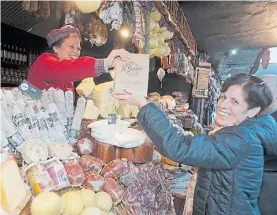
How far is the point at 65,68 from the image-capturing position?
5.33ft

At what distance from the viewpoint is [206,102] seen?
19.3 ft

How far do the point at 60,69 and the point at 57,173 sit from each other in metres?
0.57

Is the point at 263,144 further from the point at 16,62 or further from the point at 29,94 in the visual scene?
the point at 16,62

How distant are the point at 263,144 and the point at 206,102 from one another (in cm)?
440

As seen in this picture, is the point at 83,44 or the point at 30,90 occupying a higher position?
the point at 83,44

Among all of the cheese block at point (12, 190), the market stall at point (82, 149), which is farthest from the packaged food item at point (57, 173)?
the cheese block at point (12, 190)

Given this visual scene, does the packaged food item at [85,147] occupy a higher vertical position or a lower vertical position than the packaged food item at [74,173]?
higher

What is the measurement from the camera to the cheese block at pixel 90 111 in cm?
188

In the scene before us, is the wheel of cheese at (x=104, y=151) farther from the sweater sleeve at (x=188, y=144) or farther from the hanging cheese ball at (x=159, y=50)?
the hanging cheese ball at (x=159, y=50)

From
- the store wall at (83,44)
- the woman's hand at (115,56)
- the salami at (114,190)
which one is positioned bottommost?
the salami at (114,190)

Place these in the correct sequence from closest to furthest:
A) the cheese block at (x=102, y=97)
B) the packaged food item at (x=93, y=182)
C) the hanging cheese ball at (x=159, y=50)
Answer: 1. the packaged food item at (x=93, y=182)
2. the cheese block at (x=102, y=97)
3. the hanging cheese ball at (x=159, y=50)

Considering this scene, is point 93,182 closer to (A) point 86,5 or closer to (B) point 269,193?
(A) point 86,5

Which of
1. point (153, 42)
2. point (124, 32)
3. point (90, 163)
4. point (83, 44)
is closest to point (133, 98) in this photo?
point (90, 163)

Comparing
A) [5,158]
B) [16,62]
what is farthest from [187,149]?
[16,62]
